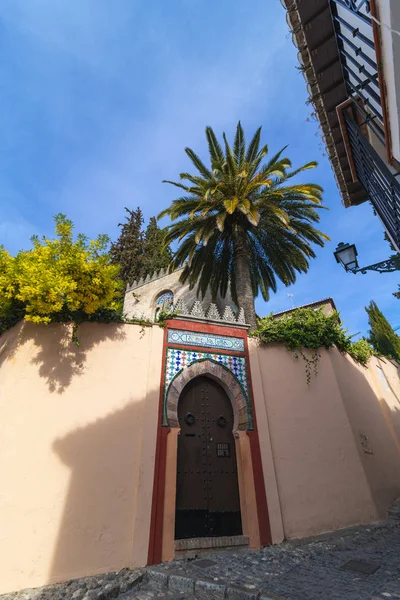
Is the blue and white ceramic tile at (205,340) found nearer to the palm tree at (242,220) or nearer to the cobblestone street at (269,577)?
the palm tree at (242,220)

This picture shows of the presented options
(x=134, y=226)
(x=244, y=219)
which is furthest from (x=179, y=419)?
(x=134, y=226)

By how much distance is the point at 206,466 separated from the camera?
589cm

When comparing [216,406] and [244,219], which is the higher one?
[244,219]

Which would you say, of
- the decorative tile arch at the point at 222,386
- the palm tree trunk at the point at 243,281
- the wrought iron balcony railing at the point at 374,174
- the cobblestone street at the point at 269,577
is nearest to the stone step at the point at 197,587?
the cobblestone street at the point at 269,577

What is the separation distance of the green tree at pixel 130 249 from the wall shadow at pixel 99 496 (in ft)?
45.3

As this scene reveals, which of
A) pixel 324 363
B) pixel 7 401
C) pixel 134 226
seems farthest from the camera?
pixel 134 226

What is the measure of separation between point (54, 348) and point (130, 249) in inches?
651

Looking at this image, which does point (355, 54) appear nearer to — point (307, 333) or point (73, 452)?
point (307, 333)

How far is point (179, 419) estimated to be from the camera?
241 inches

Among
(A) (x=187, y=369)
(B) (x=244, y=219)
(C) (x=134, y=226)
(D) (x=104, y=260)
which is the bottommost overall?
(A) (x=187, y=369)

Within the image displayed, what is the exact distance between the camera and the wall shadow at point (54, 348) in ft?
17.5

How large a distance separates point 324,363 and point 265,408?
2006mm

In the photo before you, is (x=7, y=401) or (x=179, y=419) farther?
(x=179, y=419)

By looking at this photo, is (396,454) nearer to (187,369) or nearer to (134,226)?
(187,369)
